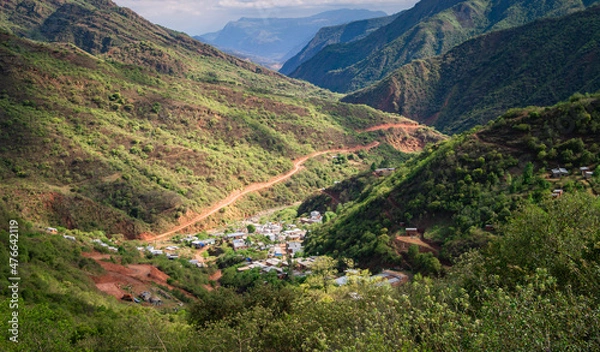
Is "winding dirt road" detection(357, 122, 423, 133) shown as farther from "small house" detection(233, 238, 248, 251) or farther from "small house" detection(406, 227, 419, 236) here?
"small house" detection(406, 227, 419, 236)

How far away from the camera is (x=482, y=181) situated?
3159cm

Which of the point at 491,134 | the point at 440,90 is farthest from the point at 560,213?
the point at 440,90

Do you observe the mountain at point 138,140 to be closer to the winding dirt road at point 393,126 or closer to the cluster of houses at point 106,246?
the winding dirt road at point 393,126

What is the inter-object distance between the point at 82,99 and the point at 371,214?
1804 inches

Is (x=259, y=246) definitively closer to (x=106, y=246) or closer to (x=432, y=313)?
(x=106, y=246)

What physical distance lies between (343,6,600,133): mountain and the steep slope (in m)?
61.7

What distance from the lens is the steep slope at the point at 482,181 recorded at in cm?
2808

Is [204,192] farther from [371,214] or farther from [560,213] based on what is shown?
[560,213]

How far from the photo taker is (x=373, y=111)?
10238cm

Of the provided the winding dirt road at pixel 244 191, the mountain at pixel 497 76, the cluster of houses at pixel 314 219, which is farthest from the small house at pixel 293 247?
the mountain at pixel 497 76

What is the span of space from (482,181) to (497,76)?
92.7 metres

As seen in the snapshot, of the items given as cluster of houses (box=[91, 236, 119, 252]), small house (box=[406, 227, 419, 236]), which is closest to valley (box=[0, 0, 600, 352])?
cluster of houses (box=[91, 236, 119, 252])

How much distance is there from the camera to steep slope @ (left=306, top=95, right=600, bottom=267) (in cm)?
2808

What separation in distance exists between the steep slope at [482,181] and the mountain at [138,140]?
26.0 metres
